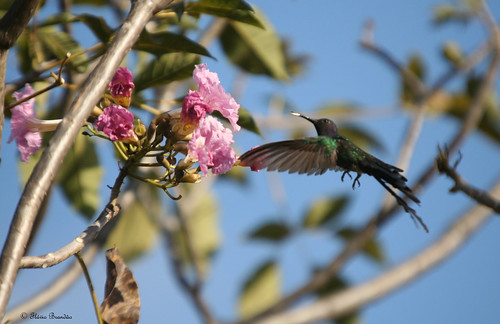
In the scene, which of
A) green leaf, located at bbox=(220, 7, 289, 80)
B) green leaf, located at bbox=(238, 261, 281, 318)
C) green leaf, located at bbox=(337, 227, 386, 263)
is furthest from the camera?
green leaf, located at bbox=(238, 261, 281, 318)

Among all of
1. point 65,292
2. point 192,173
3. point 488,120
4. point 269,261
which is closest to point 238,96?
point 269,261

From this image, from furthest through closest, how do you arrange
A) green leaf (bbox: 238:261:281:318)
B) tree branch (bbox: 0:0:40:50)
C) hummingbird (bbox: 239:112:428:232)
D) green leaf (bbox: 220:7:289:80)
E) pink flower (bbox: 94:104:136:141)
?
green leaf (bbox: 238:261:281:318) < green leaf (bbox: 220:7:289:80) < hummingbird (bbox: 239:112:428:232) < pink flower (bbox: 94:104:136:141) < tree branch (bbox: 0:0:40:50)

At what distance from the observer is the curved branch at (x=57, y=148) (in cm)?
114

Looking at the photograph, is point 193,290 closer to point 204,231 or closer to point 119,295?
point 204,231

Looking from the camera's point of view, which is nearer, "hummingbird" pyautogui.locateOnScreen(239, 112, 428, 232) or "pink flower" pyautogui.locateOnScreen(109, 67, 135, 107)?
"pink flower" pyautogui.locateOnScreen(109, 67, 135, 107)

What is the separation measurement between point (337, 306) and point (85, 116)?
13.0 ft

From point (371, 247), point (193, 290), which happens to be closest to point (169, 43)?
point (193, 290)

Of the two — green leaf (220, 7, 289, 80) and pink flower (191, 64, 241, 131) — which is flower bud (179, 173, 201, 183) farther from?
green leaf (220, 7, 289, 80)

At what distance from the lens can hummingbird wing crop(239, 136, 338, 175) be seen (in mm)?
2095

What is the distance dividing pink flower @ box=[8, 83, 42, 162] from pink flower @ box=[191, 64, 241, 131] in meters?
0.56

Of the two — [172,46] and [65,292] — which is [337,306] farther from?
[172,46]

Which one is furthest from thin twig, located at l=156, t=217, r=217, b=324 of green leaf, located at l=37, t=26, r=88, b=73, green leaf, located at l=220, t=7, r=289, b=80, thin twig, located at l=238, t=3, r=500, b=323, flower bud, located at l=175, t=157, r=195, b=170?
flower bud, located at l=175, t=157, r=195, b=170

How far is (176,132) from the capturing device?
182cm

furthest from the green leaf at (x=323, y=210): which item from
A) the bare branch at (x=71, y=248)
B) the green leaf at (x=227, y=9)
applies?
the bare branch at (x=71, y=248)
